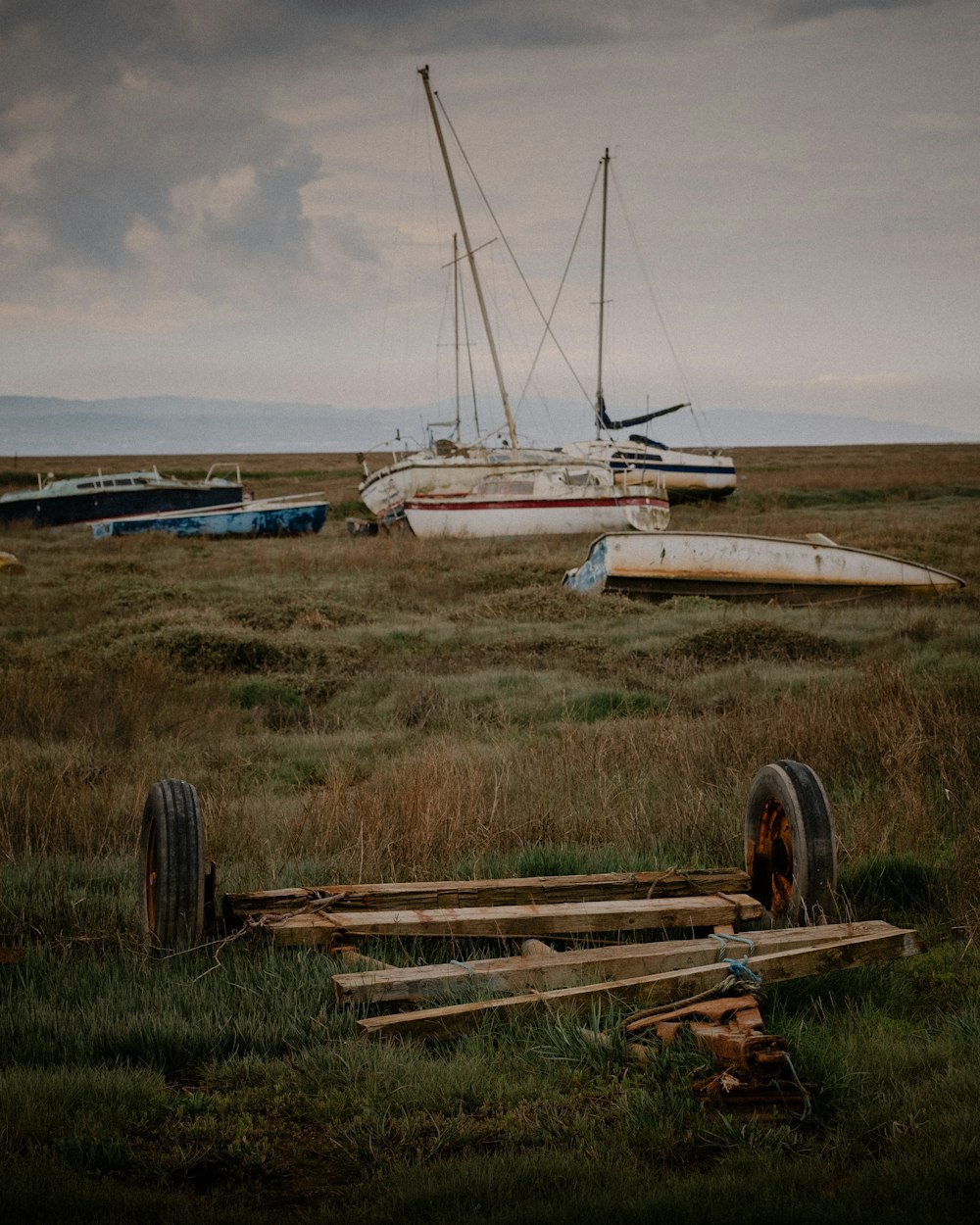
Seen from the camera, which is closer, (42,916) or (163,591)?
(42,916)

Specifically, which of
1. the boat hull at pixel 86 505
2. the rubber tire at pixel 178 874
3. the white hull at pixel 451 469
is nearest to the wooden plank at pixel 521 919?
the rubber tire at pixel 178 874

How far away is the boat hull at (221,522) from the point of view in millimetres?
27562

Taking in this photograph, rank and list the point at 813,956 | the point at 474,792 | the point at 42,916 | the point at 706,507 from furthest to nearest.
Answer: the point at 706,507 → the point at 474,792 → the point at 42,916 → the point at 813,956

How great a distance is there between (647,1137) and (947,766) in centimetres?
420

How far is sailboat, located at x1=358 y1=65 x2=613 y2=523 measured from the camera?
28.9 metres

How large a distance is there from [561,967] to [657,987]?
35cm

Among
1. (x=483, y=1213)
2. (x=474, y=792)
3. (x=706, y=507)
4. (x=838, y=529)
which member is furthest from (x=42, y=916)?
(x=706, y=507)

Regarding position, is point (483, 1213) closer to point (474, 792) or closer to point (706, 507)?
point (474, 792)

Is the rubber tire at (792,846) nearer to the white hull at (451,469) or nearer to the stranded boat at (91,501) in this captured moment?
the white hull at (451,469)

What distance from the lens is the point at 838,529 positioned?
24078 mm

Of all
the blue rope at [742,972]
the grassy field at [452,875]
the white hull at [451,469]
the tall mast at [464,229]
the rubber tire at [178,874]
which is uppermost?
the tall mast at [464,229]

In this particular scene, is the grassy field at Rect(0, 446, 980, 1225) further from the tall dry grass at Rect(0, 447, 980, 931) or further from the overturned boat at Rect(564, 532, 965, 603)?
the overturned boat at Rect(564, 532, 965, 603)

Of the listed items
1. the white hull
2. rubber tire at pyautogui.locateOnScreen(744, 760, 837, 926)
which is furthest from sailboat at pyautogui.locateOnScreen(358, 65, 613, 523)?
rubber tire at pyautogui.locateOnScreen(744, 760, 837, 926)

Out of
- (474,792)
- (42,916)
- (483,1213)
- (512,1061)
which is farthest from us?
(474,792)
